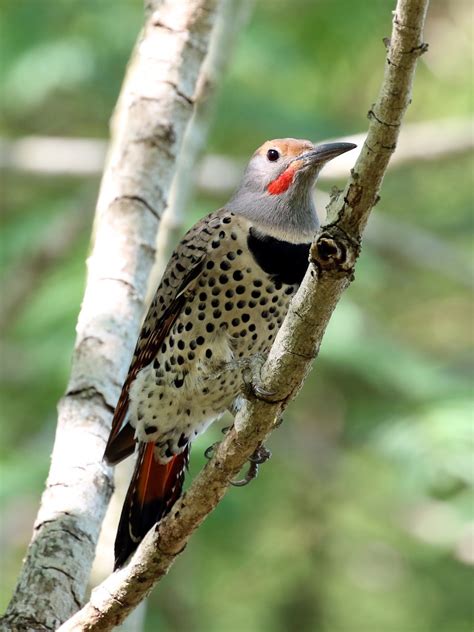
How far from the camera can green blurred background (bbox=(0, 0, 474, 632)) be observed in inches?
257

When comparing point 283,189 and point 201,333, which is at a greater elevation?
point 283,189

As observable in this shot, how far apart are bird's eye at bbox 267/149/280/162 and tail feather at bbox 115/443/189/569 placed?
1.17m

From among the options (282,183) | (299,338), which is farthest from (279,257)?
(299,338)

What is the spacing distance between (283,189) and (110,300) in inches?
30.5

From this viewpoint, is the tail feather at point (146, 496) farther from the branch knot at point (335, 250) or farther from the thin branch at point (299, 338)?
the branch knot at point (335, 250)

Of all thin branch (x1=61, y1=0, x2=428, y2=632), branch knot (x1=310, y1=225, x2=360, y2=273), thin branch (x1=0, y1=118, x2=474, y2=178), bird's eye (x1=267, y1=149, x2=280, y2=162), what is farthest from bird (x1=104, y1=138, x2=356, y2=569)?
thin branch (x1=0, y1=118, x2=474, y2=178)

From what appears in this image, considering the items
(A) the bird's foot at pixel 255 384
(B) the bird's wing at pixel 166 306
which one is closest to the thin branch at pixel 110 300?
(B) the bird's wing at pixel 166 306

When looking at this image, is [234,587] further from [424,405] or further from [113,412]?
[113,412]

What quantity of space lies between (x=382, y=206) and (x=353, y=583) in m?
3.24

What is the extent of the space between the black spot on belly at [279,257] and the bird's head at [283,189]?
5 centimetres

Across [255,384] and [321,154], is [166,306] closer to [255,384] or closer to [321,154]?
[321,154]

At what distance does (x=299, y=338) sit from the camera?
2.56m

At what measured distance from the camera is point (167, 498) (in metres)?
3.92

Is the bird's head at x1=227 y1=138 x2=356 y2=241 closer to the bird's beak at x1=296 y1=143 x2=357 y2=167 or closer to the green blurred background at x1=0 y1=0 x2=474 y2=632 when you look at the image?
the bird's beak at x1=296 y1=143 x2=357 y2=167
